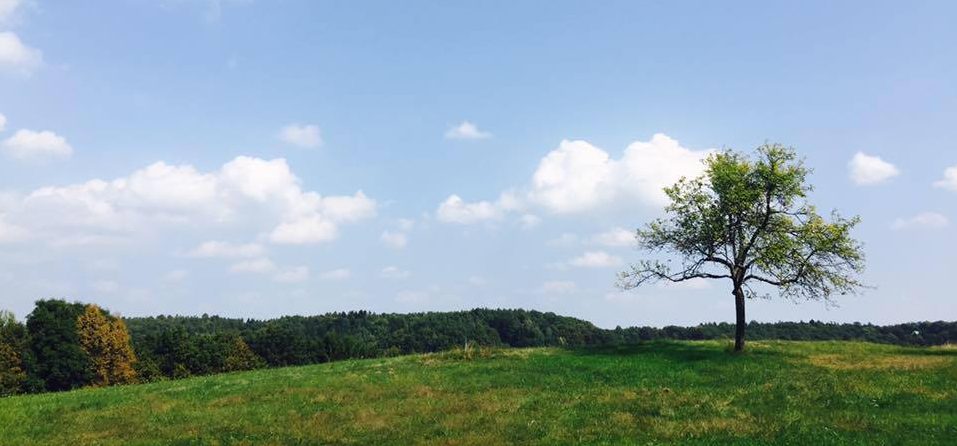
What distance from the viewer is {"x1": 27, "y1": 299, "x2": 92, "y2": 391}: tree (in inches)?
3469

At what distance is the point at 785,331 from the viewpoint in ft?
367

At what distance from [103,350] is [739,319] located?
90605 mm

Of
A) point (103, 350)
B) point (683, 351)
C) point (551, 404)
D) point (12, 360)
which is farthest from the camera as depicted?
point (103, 350)

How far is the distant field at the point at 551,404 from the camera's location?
2105 centimetres

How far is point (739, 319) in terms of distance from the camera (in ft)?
145

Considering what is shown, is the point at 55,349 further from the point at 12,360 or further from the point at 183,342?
the point at 183,342

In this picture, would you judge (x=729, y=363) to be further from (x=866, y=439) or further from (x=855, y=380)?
(x=866, y=439)

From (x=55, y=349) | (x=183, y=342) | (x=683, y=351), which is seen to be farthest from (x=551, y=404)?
(x=183, y=342)

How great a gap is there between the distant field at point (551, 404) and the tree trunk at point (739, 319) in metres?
1.44

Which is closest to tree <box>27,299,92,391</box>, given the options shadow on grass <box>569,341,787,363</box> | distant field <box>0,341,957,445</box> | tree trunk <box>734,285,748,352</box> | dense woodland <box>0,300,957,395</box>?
dense woodland <box>0,300,957,395</box>

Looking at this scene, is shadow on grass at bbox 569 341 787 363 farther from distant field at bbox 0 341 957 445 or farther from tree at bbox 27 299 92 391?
tree at bbox 27 299 92 391

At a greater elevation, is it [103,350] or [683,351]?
[103,350]

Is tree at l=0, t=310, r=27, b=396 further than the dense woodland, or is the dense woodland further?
the dense woodland

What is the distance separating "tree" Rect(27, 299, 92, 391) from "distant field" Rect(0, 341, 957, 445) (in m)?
59.4
